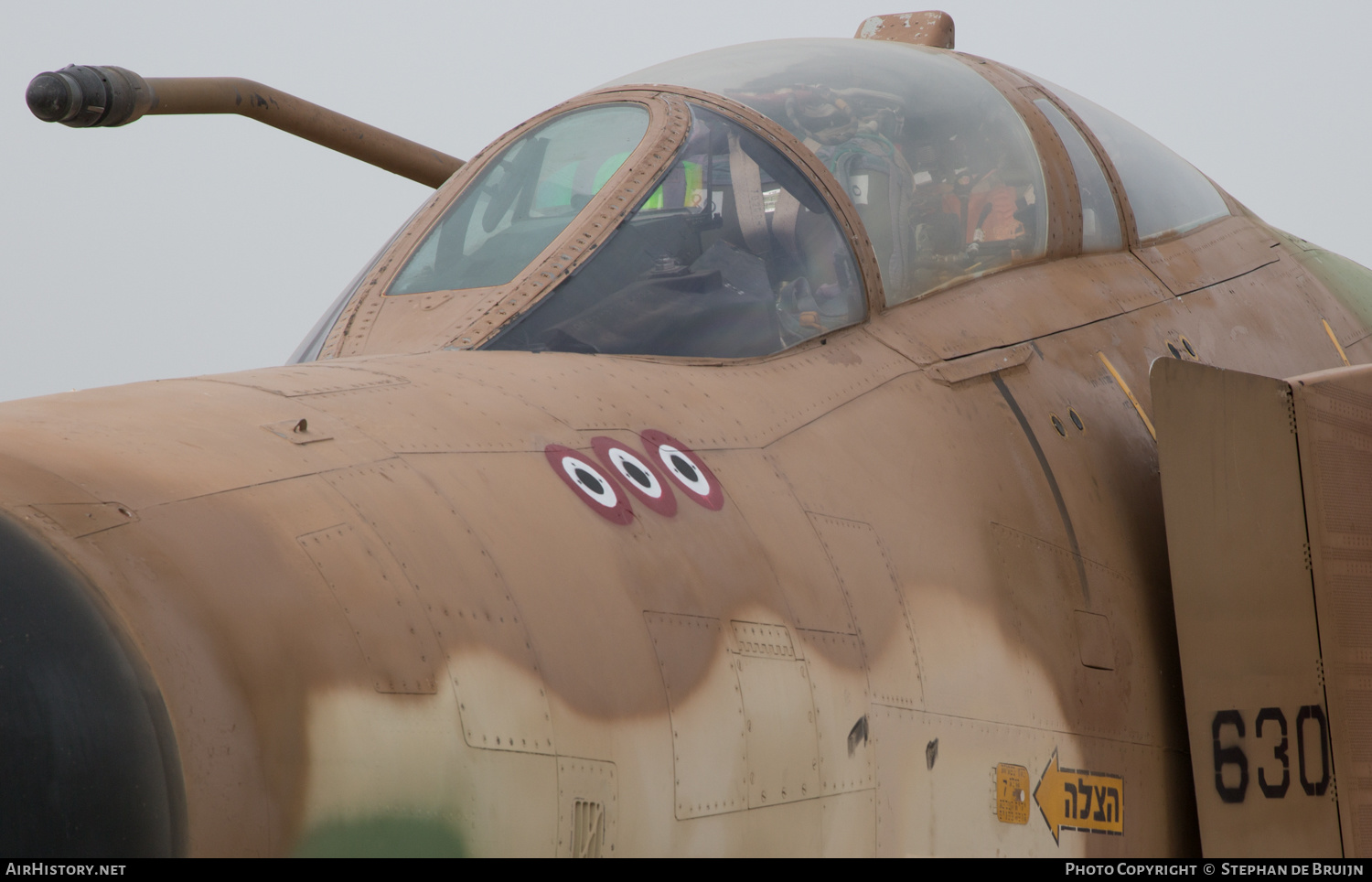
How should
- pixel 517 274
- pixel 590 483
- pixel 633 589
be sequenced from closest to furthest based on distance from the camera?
pixel 633 589, pixel 590 483, pixel 517 274

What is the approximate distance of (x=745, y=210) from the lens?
4.36 m

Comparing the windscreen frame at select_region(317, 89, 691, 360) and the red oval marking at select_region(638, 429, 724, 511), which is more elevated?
the windscreen frame at select_region(317, 89, 691, 360)

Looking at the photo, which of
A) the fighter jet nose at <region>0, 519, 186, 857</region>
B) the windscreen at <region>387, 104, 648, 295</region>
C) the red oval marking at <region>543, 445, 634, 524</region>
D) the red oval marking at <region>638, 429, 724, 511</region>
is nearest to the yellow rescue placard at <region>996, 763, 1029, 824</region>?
the red oval marking at <region>638, 429, 724, 511</region>

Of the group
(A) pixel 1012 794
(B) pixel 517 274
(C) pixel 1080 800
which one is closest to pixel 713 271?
(B) pixel 517 274

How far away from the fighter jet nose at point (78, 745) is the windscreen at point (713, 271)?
1866 mm

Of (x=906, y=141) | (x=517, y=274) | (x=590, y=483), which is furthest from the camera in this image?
(x=906, y=141)

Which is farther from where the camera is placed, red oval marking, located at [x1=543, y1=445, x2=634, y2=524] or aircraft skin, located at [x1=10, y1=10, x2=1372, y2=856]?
red oval marking, located at [x1=543, y1=445, x2=634, y2=524]

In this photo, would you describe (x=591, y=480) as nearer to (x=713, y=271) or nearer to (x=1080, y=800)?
(x=713, y=271)

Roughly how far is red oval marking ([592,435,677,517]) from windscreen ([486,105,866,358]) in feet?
2.18

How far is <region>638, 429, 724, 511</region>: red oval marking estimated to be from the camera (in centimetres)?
326

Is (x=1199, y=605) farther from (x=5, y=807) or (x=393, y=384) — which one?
(x=5, y=807)

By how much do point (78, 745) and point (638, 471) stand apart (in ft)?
4.86
